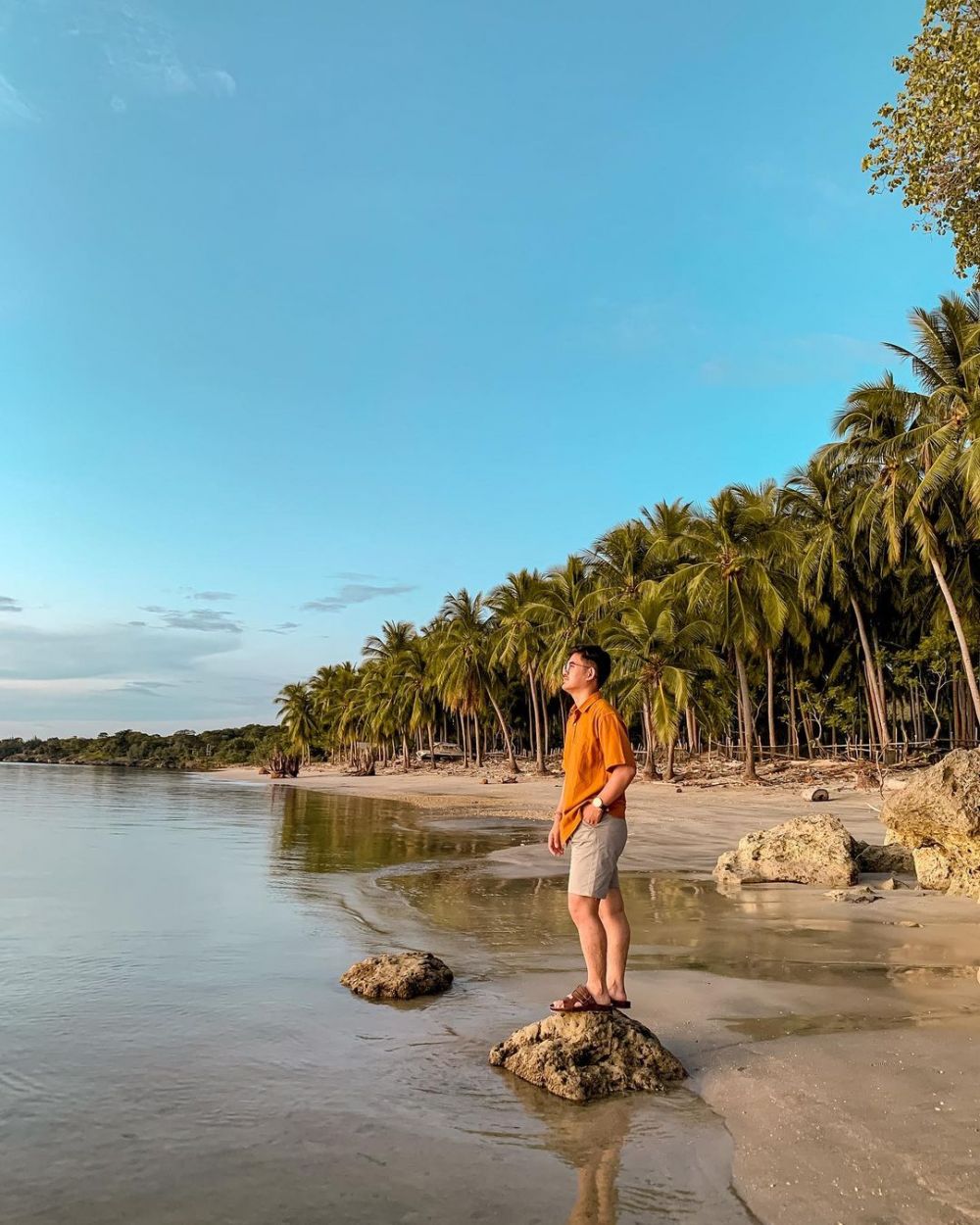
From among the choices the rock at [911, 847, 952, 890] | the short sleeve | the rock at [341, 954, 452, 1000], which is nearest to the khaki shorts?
the short sleeve

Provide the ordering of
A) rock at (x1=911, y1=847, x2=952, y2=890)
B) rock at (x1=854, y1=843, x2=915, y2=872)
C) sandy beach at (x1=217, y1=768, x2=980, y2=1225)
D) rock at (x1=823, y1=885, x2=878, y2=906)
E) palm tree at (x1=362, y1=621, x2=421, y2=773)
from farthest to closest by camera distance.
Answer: palm tree at (x1=362, y1=621, x2=421, y2=773) → rock at (x1=854, y1=843, x2=915, y2=872) → rock at (x1=911, y1=847, x2=952, y2=890) → rock at (x1=823, y1=885, x2=878, y2=906) → sandy beach at (x1=217, y1=768, x2=980, y2=1225)

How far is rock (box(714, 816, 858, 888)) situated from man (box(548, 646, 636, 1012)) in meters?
5.95

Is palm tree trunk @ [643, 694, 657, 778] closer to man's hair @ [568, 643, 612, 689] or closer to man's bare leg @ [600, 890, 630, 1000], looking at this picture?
man's hair @ [568, 643, 612, 689]

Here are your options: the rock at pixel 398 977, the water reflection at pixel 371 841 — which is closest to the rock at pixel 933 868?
the rock at pixel 398 977

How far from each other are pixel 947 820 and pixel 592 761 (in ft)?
18.7

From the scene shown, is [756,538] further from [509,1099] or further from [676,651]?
[509,1099]

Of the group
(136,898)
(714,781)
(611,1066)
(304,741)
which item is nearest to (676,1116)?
(611,1066)

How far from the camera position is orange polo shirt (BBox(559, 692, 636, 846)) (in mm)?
4281

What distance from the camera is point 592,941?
4195 mm

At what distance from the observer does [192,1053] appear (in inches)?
168

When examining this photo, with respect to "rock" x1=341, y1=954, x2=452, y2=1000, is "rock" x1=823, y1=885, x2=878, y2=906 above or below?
below

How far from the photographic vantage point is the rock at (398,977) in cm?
532

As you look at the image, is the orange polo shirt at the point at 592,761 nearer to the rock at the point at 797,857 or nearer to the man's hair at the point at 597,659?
the man's hair at the point at 597,659

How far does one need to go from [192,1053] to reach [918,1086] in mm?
3483
